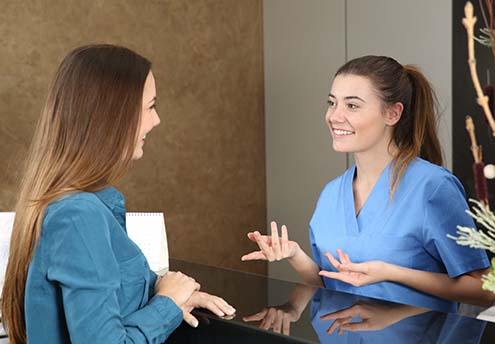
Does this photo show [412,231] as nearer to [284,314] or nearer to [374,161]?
[374,161]

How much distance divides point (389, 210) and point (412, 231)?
9 cm

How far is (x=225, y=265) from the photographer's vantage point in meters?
4.23

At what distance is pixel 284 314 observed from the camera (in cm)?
132

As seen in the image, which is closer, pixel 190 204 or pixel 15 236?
pixel 15 236

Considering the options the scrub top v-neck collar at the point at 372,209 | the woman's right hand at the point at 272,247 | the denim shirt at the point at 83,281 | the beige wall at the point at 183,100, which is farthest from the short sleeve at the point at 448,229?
the beige wall at the point at 183,100

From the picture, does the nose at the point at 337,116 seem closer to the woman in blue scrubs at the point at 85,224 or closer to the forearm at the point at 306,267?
the forearm at the point at 306,267

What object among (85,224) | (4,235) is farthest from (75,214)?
(4,235)

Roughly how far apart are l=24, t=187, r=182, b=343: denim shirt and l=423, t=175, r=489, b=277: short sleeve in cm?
90

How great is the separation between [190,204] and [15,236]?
9.17 feet

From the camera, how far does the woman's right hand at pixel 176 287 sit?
1.30m

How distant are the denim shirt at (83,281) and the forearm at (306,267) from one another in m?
0.84

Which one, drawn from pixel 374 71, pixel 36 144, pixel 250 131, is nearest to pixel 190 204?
pixel 250 131

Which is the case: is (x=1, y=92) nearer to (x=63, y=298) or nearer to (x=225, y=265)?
(x=225, y=265)

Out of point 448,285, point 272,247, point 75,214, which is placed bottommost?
point 448,285
